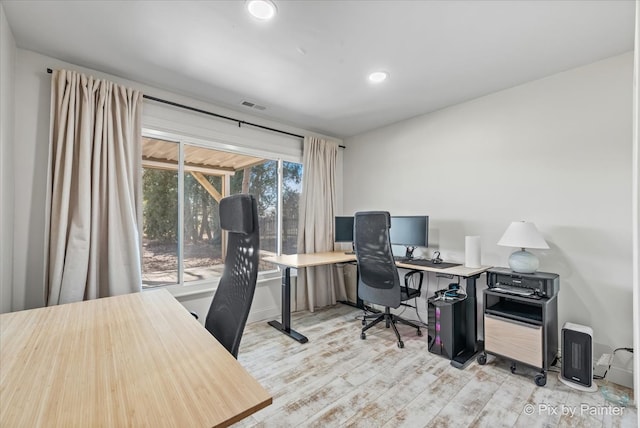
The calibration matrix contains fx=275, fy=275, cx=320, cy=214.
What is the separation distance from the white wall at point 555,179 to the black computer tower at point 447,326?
66 cm

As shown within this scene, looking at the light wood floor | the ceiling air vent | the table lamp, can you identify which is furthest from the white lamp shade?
the ceiling air vent

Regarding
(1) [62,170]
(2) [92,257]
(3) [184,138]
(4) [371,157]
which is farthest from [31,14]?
(4) [371,157]

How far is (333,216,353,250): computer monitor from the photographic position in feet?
12.4

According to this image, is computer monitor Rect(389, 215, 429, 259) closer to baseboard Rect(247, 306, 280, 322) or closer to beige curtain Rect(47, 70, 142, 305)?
baseboard Rect(247, 306, 280, 322)

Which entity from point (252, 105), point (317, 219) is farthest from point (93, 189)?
point (317, 219)

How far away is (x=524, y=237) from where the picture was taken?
86.8 inches

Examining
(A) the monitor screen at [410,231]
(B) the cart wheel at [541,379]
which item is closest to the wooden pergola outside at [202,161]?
(A) the monitor screen at [410,231]

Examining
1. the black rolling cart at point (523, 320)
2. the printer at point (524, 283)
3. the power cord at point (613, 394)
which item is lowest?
the power cord at point (613, 394)

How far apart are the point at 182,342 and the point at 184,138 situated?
2.34m

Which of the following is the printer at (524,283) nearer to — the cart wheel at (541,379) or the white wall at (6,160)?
the cart wheel at (541,379)

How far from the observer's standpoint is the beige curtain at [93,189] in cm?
206

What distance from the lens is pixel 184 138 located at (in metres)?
2.81

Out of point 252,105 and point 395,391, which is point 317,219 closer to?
point 252,105

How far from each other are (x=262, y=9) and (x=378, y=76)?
115cm
